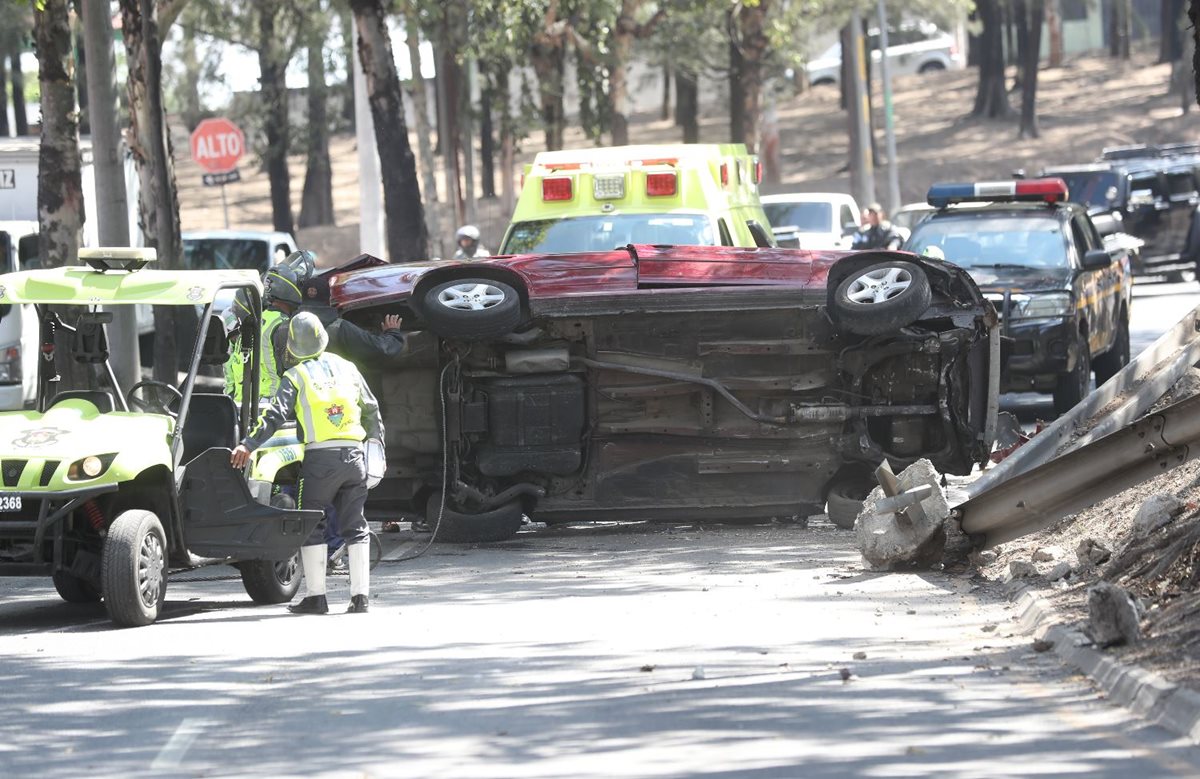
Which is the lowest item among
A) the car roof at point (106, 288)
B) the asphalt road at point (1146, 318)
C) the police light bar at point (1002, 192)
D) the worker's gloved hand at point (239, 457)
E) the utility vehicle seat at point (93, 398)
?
the asphalt road at point (1146, 318)

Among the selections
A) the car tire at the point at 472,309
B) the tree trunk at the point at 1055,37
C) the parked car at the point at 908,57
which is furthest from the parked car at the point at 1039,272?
the parked car at the point at 908,57

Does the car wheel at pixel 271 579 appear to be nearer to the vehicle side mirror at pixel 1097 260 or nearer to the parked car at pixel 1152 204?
the vehicle side mirror at pixel 1097 260

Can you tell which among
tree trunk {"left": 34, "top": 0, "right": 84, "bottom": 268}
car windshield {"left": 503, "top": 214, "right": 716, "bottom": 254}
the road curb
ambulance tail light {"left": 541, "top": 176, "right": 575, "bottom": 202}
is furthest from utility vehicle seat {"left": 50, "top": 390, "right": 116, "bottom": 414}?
tree trunk {"left": 34, "top": 0, "right": 84, "bottom": 268}

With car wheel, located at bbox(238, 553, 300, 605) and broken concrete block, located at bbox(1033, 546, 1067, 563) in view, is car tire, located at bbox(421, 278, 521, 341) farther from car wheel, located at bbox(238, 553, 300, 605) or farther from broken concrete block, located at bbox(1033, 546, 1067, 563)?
broken concrete block, located at bbox(1033, 546, 1067, 563)

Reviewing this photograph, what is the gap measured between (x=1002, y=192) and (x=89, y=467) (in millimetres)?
11633

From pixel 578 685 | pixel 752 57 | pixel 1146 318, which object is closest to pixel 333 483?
pixel 578 685

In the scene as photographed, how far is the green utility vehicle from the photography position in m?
9.70

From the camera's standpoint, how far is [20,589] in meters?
12.0

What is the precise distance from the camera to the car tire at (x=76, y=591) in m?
10.8

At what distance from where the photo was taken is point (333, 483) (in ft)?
34.4

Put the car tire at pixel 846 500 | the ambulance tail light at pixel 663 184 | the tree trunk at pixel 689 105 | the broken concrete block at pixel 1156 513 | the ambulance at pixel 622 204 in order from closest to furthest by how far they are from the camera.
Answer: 1. the broken concrete block at pixel 1156 513
2. the car tire at pixel 846 500
3. the ambulance at pixel 622 204
4. the ambulance tail light at pixel 663 184
5. the tree trunk at pixel 689 105

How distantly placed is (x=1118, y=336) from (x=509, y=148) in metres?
27.0

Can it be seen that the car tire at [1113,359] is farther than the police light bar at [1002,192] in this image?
Yes

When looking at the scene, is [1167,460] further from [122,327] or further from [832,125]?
[832,125]
